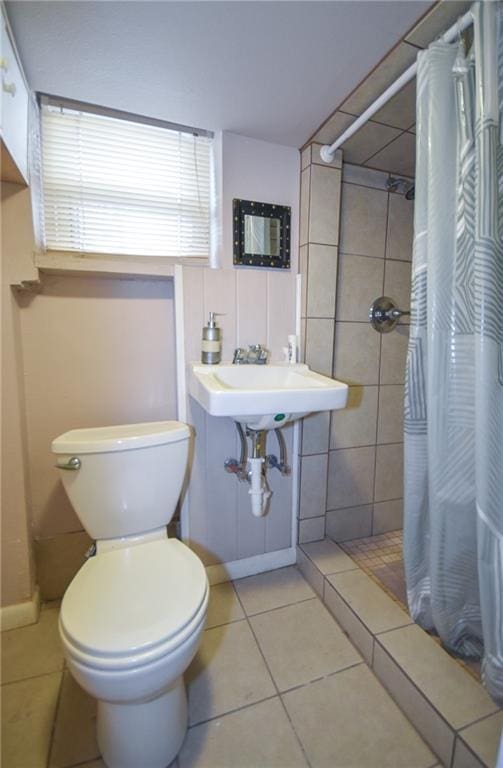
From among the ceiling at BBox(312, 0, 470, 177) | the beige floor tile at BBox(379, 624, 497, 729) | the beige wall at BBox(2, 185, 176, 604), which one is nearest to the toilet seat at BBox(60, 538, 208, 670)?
the beige wall at BBox(2, 185, 176, 604)

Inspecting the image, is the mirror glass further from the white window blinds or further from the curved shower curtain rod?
the curved shower curtain rod

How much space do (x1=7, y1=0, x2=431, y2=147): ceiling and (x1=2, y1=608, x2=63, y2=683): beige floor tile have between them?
1.91 m

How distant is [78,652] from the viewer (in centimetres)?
76

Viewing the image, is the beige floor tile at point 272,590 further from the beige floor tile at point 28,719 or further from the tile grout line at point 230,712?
the beige floor tile at point 28,719

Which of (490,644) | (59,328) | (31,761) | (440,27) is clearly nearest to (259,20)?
(440,27)

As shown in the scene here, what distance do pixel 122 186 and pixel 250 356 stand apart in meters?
0.84

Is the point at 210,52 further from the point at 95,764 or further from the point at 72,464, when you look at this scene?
the point at 95,764

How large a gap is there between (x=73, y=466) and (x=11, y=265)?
2.34ft

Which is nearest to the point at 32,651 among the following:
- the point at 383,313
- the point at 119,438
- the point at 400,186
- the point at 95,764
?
the point at 95,764

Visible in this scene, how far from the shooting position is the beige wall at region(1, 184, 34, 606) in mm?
1141

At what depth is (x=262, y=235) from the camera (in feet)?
4.68

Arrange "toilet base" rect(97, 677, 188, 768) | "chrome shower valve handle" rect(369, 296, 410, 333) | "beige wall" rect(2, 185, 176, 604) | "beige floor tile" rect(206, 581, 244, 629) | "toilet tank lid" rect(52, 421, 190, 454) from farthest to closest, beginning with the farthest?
"chrome shower valve handle" rect(369, 296, 410, 333)
"beige floor tile" rect(206, 581, 244, 629)
"beige wall" rect(2, 185, 176, 604)
"toilet tank lid" rect(52, 421, 190, 454)
"toilet base" rect(97, 677, 188, 768)

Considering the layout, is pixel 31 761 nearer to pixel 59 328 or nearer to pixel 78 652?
pixel 78 652

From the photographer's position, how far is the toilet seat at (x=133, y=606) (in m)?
0.75
